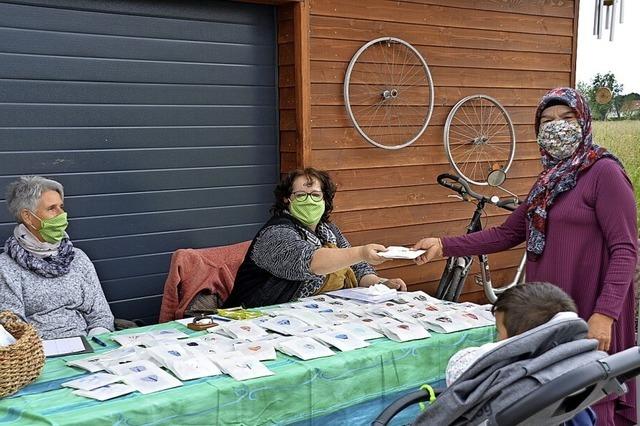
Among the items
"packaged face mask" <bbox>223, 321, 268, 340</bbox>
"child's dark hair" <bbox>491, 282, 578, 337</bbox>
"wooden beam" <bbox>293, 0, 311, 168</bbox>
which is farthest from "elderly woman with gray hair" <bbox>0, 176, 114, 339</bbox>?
"child's dark hair" <bbox>491, 282, 578, 337</bbox>

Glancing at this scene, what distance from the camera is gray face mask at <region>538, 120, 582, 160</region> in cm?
280

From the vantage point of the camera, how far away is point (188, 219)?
4.43 metres

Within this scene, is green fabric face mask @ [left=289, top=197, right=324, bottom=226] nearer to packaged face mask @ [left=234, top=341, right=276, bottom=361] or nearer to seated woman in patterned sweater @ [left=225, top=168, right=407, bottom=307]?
seated woman in patterned sweater @ [left=225, top=168, right=407, bottom=307]

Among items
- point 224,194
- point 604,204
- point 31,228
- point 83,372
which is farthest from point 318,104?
point 83,372

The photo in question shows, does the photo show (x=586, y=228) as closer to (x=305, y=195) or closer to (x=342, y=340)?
(x=342, y=340)

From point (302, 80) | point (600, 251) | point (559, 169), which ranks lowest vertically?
point (600, 251)

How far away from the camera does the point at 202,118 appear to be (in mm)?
4445

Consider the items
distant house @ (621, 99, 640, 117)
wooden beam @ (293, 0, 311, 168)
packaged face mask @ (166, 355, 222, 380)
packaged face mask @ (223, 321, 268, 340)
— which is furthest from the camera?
distant house @ (621, 99, 640, 117)

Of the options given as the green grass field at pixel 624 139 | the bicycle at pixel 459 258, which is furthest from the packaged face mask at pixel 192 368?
the green grass field at pixel 624 139

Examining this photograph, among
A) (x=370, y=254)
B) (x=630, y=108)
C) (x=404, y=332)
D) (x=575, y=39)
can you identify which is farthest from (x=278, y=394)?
(x=630, y=108)

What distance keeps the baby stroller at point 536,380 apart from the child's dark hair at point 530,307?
16 centimetres

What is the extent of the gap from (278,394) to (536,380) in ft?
2.93

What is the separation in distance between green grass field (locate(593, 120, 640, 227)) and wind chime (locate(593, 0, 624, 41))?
1664 millimetres

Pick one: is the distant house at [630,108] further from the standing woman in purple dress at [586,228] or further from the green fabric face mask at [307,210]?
the standing woman in purple dress at [586,228]
